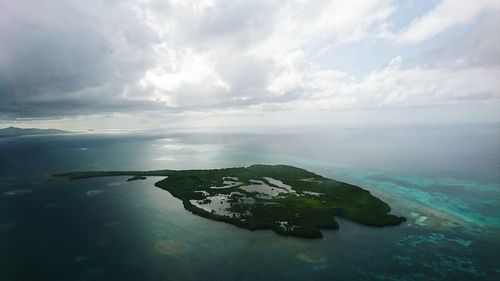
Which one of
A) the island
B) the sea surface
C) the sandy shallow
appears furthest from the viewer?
the island

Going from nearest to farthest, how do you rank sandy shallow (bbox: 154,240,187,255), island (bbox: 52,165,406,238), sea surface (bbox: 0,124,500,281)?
1. sea surface (bbox: 0,124,500,281)
2. sandy shallow (bbox: 154,240,187,255)
3. island (bbox: 52,165,406,238)

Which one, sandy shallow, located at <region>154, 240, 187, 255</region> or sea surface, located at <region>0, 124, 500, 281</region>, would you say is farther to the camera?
sandy shallow, located at <region>154, 240, 187, 255</region>

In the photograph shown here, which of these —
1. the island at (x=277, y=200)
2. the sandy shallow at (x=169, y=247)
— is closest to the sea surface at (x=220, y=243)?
the sandy shallow at (x=169, y=247)

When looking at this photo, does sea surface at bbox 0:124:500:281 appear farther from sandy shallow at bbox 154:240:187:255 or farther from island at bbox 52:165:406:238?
island at bbox 52:165:406:238

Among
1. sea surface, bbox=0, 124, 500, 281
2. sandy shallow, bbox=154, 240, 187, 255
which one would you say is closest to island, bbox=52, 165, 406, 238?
sea surface, bbox=0, 124, 500, 281

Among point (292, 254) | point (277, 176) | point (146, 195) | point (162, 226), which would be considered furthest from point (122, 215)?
point (277, 176)

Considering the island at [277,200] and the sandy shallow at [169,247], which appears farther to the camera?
the island at [277,200]

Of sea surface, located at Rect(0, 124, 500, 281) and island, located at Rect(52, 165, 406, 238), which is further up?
island, located at Rect(52, 165, 406, 238)

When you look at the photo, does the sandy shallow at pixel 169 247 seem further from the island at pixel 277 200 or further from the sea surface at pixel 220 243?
the island at pixel 277 200

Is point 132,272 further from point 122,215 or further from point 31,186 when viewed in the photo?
point 31,186
